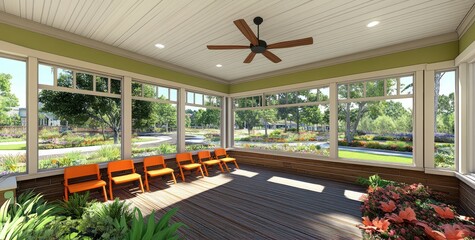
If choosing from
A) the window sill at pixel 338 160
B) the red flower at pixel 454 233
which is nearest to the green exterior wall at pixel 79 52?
the window sill at pixel 338 160

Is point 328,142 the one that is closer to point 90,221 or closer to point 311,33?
point 311,33

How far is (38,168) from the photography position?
329 centimetres

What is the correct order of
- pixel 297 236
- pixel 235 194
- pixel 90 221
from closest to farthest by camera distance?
pixel 90 221 < pixel 297 236 < pixel 235 194

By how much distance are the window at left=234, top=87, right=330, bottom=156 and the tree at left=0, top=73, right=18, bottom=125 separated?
211 inches

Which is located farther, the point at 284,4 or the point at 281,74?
the point at 281,74

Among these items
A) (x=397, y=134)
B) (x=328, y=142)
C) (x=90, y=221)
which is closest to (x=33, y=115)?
(x=90, y=221)

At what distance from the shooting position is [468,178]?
3021 mm

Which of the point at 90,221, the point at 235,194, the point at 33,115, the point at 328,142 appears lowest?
the point at 235,194

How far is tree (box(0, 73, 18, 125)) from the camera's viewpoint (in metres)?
3.04

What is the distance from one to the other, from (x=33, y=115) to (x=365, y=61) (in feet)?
21.5

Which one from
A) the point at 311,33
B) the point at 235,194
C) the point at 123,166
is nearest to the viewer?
the point at 311,33

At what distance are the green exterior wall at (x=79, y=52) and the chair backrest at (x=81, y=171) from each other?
Answer: 2070 millimetres

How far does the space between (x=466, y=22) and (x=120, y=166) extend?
658 centimetres

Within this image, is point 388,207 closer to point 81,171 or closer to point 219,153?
point 81,171
